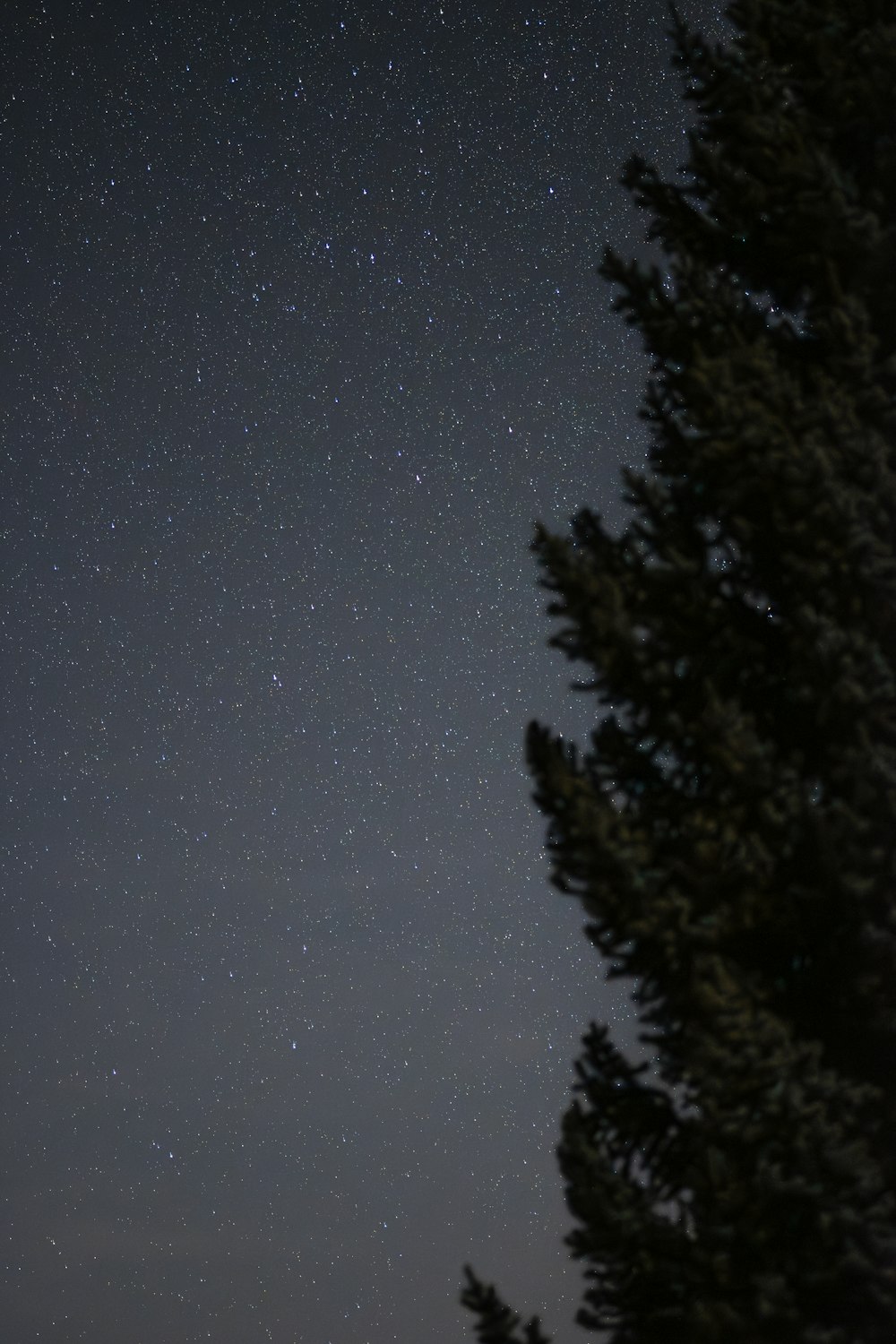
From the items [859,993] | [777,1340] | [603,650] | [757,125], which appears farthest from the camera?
[757,125]

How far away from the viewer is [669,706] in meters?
6.27

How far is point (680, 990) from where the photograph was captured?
5770 mm

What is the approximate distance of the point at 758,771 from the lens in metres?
5.77

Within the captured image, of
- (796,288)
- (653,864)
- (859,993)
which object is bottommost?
(859,993)

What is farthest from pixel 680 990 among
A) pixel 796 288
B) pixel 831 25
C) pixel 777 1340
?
pixel 831 25

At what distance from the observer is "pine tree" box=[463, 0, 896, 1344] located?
5375 millimetres

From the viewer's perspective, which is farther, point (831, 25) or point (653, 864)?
point (831, 25)

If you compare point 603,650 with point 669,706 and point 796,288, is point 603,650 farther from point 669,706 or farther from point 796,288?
point 796,288

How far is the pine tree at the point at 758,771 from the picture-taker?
5.38 metres

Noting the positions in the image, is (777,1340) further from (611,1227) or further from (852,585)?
(852,585)

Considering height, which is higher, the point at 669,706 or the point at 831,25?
the point at 831,25

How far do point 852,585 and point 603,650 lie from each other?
3.49ft

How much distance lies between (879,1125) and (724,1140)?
0.62 meters

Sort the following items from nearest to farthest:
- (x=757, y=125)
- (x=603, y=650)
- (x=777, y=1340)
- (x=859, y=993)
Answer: (x=777, y=1340), (x=859, y=993), (x=603, y=650), (x=757, y=125)
